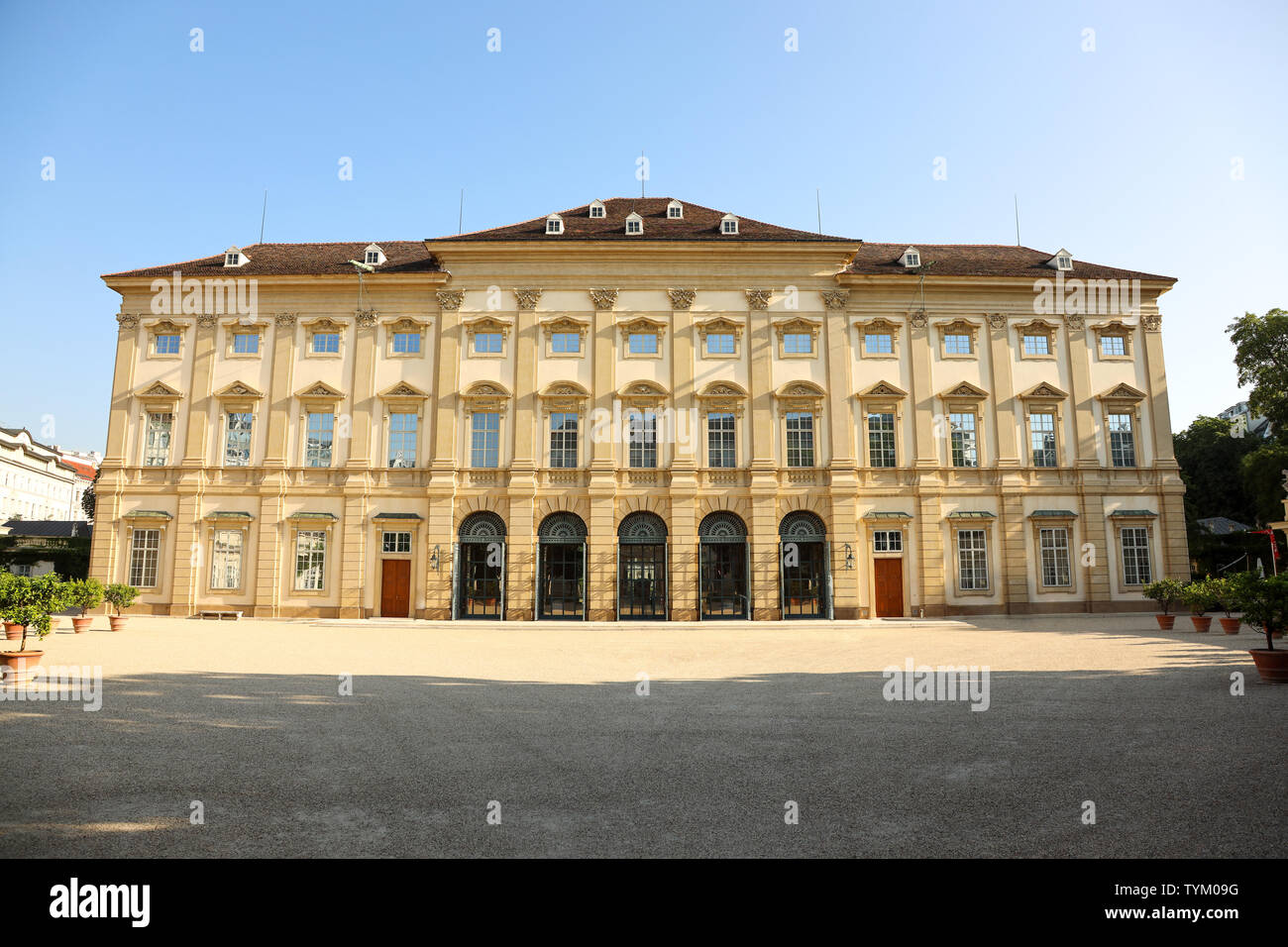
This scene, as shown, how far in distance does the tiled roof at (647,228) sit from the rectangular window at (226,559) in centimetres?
1580

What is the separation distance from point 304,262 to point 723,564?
24.7 meters

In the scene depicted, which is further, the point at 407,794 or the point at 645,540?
the point at 645,540

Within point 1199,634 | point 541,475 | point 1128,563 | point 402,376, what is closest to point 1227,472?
point 1128,563

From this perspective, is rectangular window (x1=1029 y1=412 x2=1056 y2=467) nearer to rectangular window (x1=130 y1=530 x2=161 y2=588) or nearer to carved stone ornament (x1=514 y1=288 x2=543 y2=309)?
carved stone ornament (x1=514 y1=288 x2=543 y2=309)

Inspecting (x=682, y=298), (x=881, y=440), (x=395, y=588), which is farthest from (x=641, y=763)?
(x=881, y=440)

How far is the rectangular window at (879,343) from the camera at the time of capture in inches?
1326

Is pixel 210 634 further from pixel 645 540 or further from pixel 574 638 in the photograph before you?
pixel 645 540

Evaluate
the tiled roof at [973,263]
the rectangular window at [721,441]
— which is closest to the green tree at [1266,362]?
the tiled roof at [973,263]

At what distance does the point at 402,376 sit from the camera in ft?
110

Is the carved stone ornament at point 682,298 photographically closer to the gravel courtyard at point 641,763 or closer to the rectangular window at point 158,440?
the gravel courtyard at point 641,763

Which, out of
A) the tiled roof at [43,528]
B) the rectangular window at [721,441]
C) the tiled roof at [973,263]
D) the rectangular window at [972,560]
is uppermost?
the tiled roof at [973,263]

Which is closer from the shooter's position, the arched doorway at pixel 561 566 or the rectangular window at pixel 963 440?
the arched doorway at pixel 561 566

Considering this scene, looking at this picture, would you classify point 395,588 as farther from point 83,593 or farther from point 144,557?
point 83,593
